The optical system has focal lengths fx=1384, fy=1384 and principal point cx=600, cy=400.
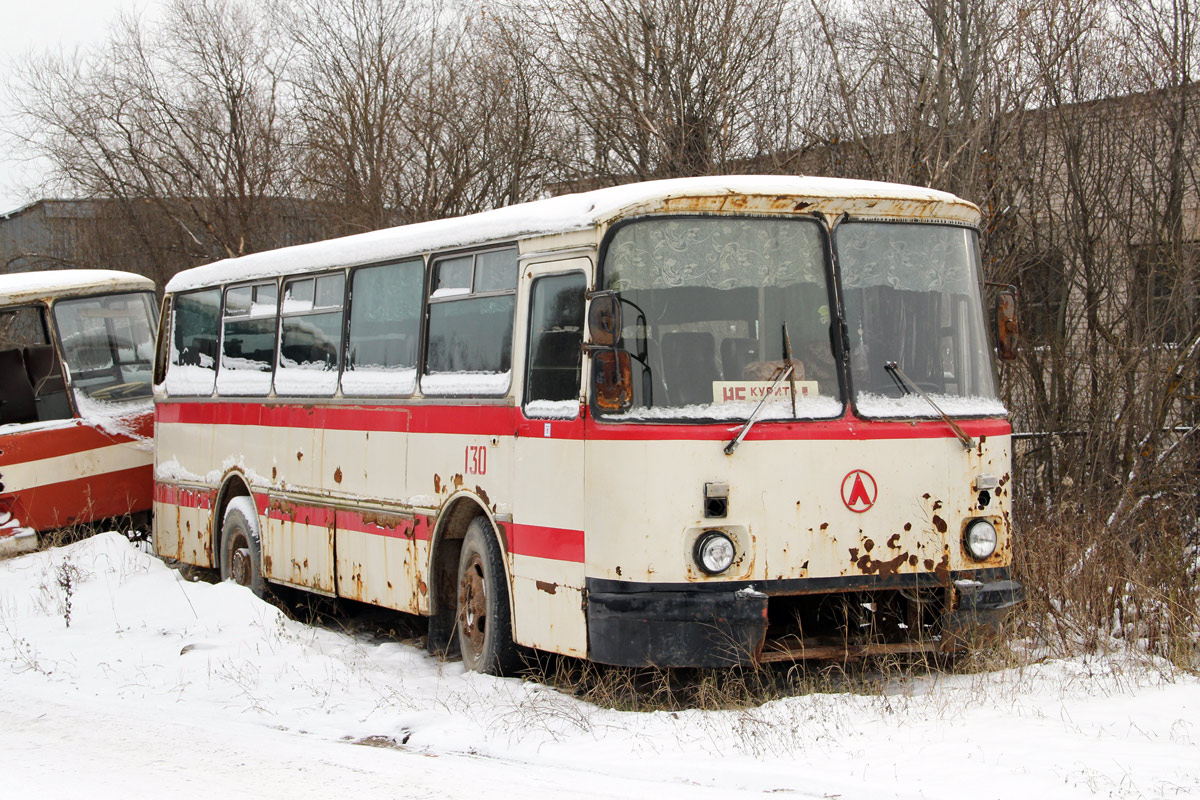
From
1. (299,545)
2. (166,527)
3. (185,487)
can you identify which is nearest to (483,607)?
(299,545)

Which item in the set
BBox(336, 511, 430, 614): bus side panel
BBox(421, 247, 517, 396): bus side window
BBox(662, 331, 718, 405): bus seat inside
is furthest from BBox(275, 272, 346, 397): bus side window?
BBox(662, 331, 718, 405): bus seat inside

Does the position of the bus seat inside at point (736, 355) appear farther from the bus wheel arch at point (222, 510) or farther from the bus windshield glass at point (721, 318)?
the bus wheel arch at point (222, 510)

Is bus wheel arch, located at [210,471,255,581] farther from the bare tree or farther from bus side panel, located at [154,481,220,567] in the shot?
the bare tree

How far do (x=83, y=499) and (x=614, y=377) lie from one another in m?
9.98

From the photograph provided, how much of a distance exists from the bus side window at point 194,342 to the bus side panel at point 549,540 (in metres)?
6.08

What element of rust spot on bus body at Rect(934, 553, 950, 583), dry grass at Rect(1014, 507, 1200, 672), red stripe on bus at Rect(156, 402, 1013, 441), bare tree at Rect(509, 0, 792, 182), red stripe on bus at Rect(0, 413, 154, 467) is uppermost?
bare tree at Rect(509, 0, 792, 182)

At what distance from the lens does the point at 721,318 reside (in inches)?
294

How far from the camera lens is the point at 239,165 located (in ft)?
121

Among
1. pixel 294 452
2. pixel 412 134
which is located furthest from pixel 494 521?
pixel 412 134

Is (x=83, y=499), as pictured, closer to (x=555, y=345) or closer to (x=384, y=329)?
(x=384, y=329)

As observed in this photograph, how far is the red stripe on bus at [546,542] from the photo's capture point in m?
7.69

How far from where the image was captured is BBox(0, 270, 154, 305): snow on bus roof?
1591 centimetres

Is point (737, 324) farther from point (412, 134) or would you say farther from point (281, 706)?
point (412, 134)

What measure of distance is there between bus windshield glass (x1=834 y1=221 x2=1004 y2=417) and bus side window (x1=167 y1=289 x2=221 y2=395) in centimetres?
751
